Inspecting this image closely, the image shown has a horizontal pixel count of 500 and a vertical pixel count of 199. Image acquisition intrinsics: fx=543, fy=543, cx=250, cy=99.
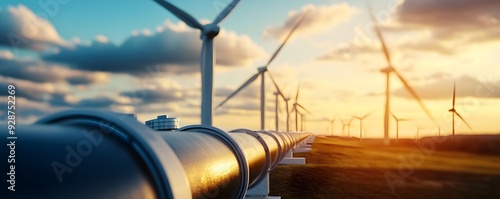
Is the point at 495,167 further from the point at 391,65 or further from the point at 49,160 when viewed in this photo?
the point at 49,160

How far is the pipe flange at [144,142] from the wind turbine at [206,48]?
24272 millimetres

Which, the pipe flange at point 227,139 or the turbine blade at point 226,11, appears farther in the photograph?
the turbine blade at point 226,11

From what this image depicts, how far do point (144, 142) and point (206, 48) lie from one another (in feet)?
89.3

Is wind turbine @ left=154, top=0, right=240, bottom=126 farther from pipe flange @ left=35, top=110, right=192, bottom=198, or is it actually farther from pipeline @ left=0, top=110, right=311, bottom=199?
pipe flange @ left=35, top=110, right=192, bottom=198

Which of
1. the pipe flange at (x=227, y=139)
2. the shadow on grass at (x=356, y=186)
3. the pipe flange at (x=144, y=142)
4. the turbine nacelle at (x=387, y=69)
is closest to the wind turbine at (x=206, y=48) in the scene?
the shadow on grass at (x=356, y=186)

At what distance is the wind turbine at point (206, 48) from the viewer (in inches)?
1123

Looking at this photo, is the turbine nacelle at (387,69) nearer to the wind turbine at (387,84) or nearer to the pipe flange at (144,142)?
the wind turbine at (387,84)

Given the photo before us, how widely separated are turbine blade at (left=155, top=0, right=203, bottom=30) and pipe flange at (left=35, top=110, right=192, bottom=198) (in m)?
24.2

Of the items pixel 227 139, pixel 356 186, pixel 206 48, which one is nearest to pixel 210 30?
pixel 206 48

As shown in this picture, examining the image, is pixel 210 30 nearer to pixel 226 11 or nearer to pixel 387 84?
pixel 226 11

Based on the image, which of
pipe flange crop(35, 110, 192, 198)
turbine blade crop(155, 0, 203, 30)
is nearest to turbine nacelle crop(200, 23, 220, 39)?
turbine blade crop(155, 0, 203, 30)

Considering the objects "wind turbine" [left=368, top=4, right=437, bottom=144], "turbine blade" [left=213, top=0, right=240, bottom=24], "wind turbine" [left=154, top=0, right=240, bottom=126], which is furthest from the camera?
Answer: "wind turbine" [left=368, top=4, right=437, bottom=144]

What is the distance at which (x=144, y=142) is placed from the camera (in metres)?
3.50

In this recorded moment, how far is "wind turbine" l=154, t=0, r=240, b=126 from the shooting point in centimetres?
2853
